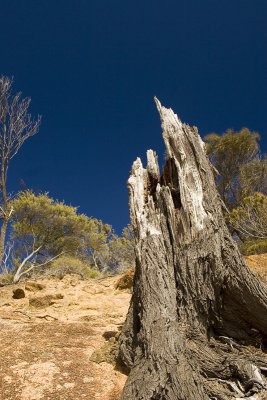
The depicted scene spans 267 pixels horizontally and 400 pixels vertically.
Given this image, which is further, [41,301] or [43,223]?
[43,223]

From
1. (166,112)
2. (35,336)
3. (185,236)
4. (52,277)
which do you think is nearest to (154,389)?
(185,236)

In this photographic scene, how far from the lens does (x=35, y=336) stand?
4824mm

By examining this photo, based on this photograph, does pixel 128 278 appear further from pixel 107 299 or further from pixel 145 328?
pixel 145 328

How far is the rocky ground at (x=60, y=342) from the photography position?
11.2 ft

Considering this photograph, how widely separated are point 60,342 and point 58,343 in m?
0.05

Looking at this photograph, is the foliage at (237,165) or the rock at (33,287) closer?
the rock at (33,287)

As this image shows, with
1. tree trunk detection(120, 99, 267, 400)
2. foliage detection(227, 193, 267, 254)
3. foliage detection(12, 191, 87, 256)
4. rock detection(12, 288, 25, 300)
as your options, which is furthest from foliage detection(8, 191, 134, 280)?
tree trunk detection(120, 99, 267, 400)

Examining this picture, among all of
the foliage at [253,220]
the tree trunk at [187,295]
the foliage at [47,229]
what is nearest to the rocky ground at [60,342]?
the tree trunk at [187,295]


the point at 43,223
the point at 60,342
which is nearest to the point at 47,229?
the point at 43,223

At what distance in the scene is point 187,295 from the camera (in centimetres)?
397

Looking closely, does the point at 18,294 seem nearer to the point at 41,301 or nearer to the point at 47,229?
the point at 41,301

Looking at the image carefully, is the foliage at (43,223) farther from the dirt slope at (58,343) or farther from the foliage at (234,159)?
the dirt slope at (58,343)

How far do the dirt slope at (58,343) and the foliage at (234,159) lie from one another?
10972mm

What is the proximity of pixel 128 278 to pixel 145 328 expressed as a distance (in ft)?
17.2
